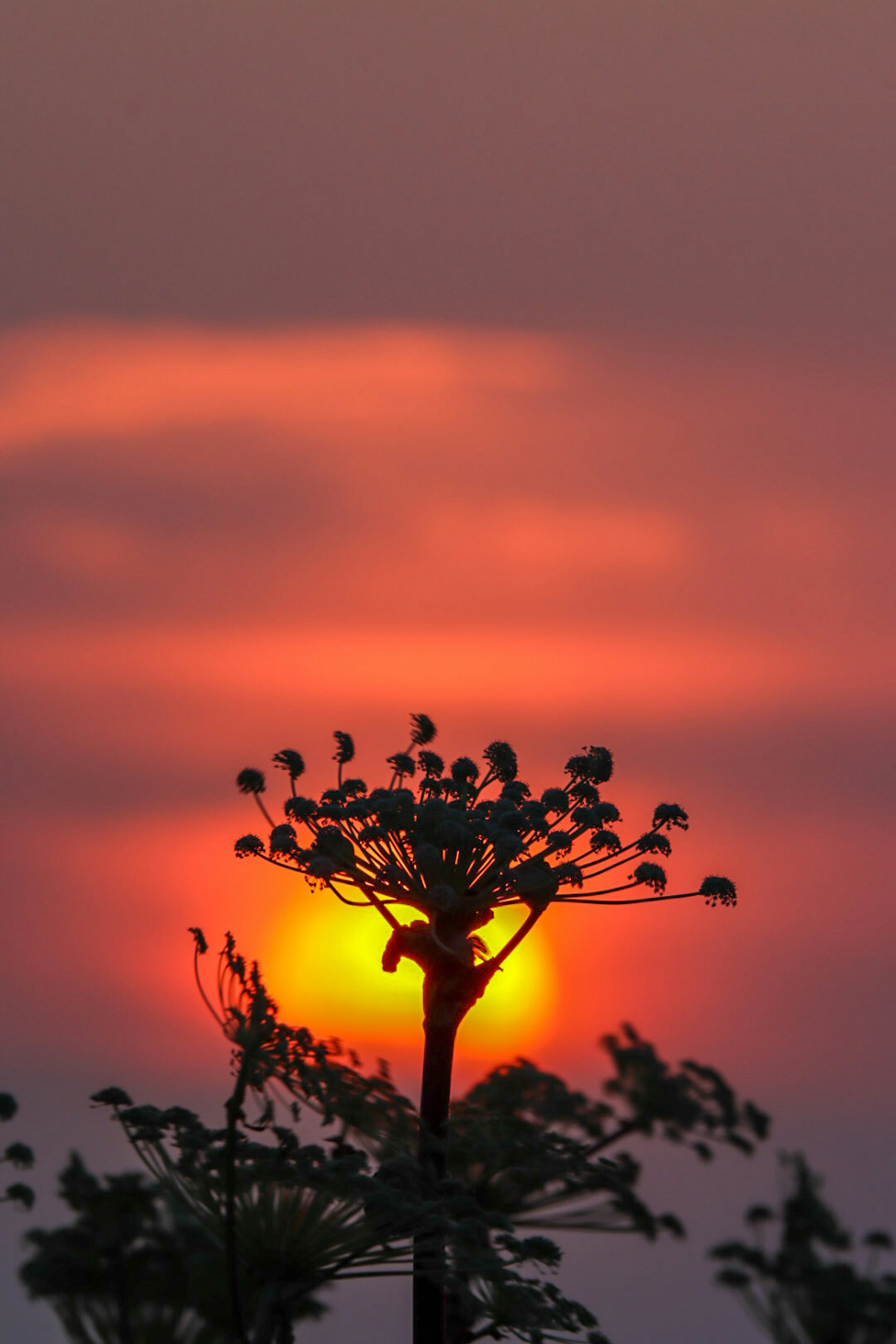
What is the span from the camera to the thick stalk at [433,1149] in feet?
76.5

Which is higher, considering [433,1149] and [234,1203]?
[433,1149]

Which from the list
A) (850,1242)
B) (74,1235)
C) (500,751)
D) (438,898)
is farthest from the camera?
(500,751)

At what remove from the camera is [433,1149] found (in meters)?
25.8

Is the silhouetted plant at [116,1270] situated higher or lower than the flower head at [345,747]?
lower

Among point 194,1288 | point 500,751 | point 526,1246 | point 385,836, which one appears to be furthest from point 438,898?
point 194,1288

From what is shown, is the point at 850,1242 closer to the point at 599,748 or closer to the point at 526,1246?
the point at 526,1246

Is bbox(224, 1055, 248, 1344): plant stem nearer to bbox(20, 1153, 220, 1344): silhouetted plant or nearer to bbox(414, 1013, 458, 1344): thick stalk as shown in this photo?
bbox(20, 1153, 220, 1344): silhouetted plant

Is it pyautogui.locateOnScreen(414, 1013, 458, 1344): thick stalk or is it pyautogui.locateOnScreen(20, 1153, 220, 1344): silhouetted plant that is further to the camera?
pyautogui.locateOnScreen(414, 1013, 458, 1344): thick stalk

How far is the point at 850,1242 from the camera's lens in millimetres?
14133

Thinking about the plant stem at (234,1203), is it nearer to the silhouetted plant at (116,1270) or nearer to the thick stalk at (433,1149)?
the silhouetted plant at (116,1270)

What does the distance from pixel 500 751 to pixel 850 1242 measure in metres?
14.4

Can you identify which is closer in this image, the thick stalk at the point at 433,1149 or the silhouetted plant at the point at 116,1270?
the silhouetted plant at the point at 116,1270

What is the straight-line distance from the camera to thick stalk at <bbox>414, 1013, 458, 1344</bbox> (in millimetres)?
23312

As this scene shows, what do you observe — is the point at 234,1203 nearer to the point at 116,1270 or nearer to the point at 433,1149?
the point at 116,1270
